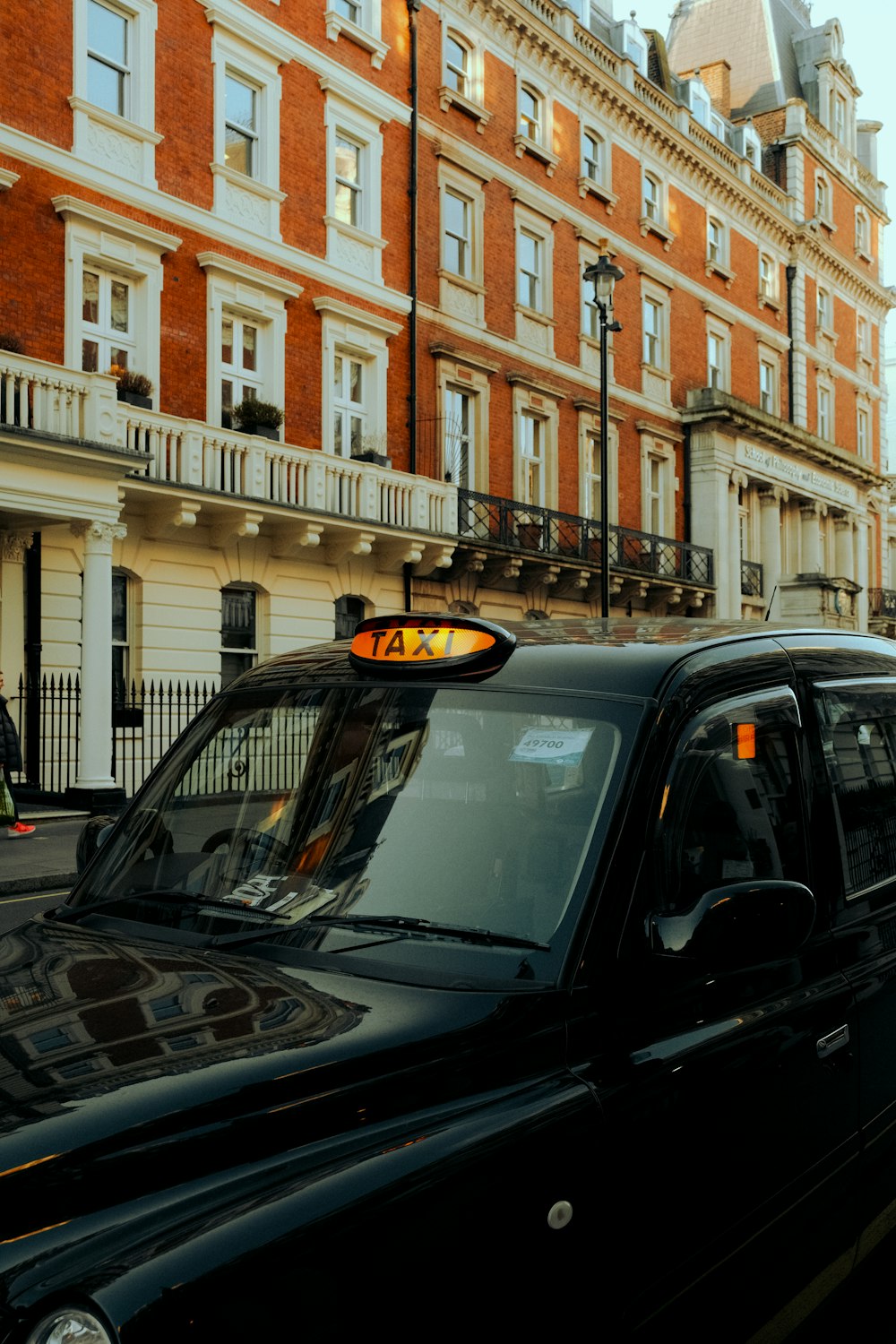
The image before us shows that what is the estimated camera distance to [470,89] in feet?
83.4

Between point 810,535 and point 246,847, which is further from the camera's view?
point 810,535

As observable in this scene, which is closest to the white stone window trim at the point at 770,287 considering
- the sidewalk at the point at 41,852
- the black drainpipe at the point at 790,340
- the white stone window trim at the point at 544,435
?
the black drainpipe at the point at 790,340

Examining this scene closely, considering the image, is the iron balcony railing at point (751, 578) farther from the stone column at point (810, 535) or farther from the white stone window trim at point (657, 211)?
the white stone window trim at point (657, 211)

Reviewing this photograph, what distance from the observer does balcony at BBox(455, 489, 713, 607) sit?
24281 millimetres

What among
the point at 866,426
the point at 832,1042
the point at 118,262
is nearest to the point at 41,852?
the point at 118,262

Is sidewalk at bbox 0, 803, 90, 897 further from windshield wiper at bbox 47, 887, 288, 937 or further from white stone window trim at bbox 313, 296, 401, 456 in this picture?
white stone window trim at bbox 313, 296, 401, 456

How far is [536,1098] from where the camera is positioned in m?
1.91

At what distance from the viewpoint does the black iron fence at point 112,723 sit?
16844 millimetres

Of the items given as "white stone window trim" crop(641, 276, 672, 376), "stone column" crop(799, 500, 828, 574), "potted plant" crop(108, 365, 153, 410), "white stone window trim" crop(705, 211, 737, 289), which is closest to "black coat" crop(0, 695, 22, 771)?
"potted plant" crop(108, 365, 153, 410)

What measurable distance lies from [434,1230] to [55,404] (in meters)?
15.6

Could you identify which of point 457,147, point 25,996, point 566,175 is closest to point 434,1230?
point 25,996

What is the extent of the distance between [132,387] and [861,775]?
16.1 m

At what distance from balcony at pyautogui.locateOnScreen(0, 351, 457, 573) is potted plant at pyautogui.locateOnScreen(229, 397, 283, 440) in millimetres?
418

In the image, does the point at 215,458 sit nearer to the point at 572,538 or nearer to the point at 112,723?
the point at 112,723
